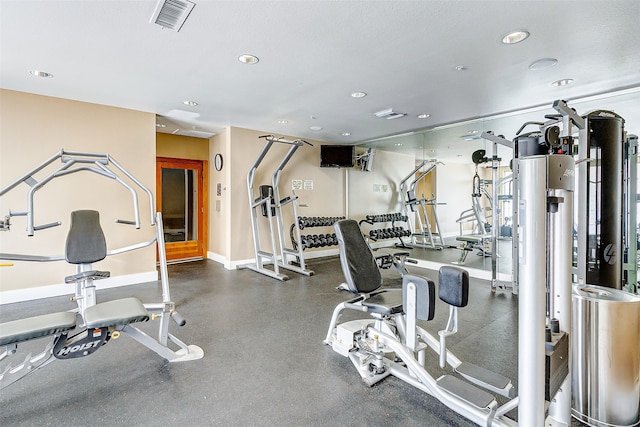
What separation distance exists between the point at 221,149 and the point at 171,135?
1.11m

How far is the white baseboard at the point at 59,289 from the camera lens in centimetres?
371

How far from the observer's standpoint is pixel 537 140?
135 cm

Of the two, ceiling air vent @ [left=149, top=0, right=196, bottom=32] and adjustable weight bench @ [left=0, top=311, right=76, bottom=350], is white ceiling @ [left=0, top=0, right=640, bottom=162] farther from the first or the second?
adjustable weight bench @ [left=0, top=311, right=76, bottom=350]

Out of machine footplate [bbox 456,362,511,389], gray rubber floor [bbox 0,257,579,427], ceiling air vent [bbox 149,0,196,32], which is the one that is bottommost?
gray rubber floor [bbox 0,257,579,427]

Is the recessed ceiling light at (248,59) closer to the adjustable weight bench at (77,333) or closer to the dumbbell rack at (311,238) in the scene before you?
the adjustable weight bench at (77,333)

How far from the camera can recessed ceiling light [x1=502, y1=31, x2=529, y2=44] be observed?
240 centimetres

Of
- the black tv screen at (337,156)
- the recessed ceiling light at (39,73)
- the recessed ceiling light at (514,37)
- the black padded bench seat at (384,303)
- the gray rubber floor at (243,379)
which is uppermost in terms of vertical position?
the recessed ceiling light at (39,73)

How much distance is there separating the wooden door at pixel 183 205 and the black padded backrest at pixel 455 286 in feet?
18.4

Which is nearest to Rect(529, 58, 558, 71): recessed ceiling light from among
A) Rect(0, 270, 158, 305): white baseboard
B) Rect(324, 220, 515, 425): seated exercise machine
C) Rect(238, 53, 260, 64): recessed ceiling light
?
Rect(324, 220, 515, 425): seated exercise machine

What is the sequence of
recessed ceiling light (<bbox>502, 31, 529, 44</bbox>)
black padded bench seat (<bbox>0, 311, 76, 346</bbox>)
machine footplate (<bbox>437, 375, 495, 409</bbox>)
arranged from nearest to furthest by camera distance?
1. machine footplate (<bbox>437, 375, 495, 409</bbox>)
2. black padded bench seat (<bbox>0, 311, 76, 346</bbox>)
3. recessed ceiling light (<bbox>502, 31, 529, 44</bbox>)

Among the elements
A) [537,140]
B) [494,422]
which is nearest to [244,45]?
[537,140]

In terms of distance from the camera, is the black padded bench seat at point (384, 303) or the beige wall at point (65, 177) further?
the beige wall at point (65, 177)

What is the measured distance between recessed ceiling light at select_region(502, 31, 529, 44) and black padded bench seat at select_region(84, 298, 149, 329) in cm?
340

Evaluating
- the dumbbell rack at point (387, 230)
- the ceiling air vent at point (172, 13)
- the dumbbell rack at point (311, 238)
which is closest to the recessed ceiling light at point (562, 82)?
the dumbbell rack at point (311, 238)
